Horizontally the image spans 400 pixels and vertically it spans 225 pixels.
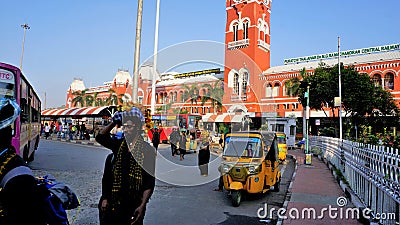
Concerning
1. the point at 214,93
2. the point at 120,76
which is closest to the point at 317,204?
the point at 214,93

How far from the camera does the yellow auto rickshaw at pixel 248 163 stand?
6.62 m

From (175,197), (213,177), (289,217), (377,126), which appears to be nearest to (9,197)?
(289,217)

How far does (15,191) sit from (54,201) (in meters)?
0.26

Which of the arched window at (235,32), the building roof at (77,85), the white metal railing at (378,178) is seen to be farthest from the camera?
the building roof at (77,85)

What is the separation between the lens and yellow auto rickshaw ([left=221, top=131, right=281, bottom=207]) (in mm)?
6617

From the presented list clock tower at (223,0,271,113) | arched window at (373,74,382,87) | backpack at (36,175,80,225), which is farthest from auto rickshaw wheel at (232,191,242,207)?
clock tower at (223,0,271,113)

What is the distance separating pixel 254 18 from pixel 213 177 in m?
31.7

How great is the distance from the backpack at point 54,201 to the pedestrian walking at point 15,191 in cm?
5

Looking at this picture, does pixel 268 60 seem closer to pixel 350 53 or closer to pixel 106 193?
pixel 350 53

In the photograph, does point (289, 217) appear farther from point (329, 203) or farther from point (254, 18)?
point (254, 18)

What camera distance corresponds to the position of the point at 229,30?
133 feet

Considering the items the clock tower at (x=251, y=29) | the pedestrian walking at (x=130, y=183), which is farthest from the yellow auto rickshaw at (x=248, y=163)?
the clock tower at (x=251, y=29)

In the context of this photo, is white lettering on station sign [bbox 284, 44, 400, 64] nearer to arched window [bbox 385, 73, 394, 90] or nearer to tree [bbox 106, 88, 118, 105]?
arched window [bbox 385, 73, 394, 90]

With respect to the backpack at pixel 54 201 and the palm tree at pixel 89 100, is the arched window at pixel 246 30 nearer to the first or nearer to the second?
the palm tree at pixel 89 100
